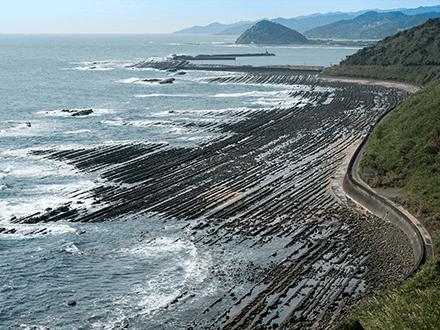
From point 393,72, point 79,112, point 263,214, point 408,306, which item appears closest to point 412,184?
point 263,214

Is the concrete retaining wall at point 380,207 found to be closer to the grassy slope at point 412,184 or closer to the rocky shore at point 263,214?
the rocky shore at point 263,214

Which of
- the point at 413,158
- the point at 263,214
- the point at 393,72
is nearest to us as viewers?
the point at 263,214

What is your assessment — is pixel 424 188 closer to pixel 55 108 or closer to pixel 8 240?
pixel 8 240

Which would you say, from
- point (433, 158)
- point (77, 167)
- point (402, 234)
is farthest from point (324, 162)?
point (77, 167)

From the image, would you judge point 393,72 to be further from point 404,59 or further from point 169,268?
point 169,268

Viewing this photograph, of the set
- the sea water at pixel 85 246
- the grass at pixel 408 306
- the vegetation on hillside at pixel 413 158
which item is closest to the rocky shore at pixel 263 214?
the sea water at pixel 85 246
